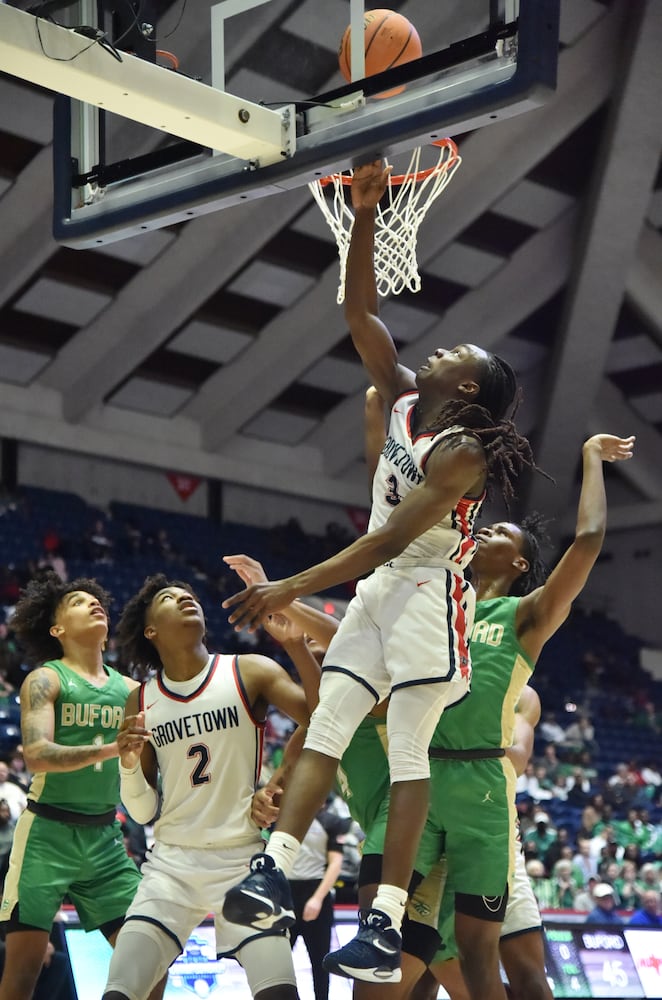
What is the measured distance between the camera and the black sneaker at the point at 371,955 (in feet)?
12.7

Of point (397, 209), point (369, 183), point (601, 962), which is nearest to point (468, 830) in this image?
point (369, 183)

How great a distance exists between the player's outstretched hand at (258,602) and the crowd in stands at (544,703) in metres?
6.12

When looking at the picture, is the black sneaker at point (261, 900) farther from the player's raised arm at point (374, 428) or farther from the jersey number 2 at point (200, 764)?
the player's raised arm at point (374, 428)

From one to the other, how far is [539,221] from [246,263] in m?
4.80

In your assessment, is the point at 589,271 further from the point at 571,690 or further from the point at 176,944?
the point at 176,944

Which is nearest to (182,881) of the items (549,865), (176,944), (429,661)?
(176,944)

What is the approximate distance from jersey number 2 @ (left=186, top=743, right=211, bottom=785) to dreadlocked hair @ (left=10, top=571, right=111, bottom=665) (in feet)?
4.52

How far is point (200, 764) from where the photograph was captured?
509cm

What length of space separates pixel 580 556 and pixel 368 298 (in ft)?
3.98

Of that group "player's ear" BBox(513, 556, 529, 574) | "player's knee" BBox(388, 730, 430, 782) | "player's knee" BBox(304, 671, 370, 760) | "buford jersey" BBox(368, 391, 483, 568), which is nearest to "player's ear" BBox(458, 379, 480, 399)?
"buford jersey" BBox(368, 391, 483, 568)

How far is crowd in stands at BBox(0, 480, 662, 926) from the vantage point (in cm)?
1366

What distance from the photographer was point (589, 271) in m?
20.5

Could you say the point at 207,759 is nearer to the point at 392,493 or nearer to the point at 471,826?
the point at 471,826

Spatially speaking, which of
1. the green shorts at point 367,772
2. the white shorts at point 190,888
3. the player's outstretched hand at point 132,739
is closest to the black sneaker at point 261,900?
the white shorts at point 190,888
